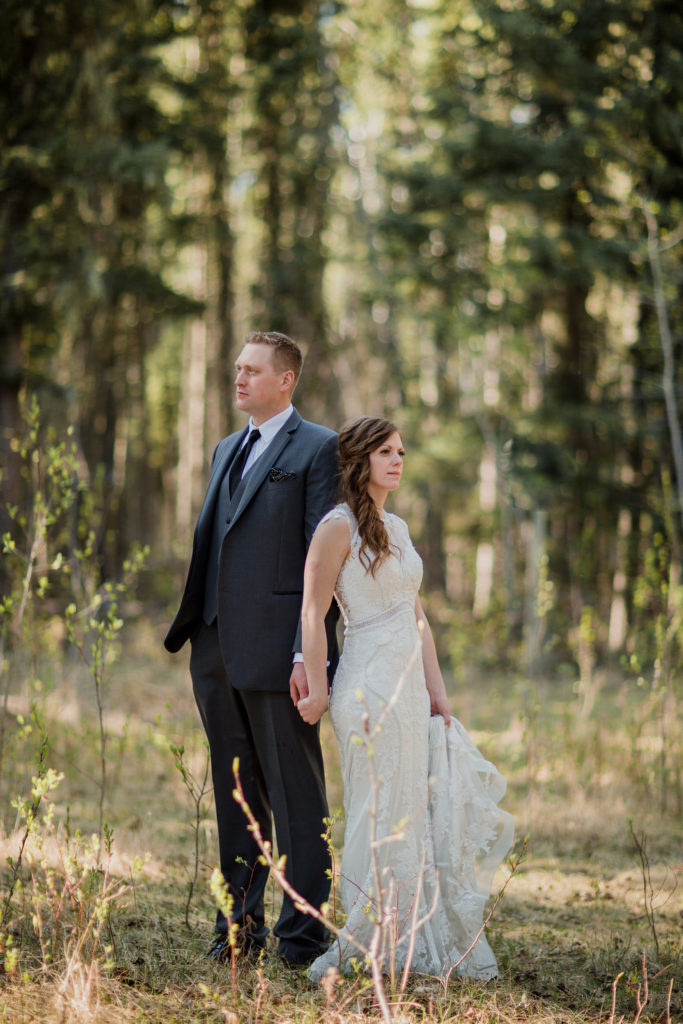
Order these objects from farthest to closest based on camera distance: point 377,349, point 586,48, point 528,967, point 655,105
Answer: point 377,349 → point 586,48 → point 655,105 → point 528,967

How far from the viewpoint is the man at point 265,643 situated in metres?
3.11

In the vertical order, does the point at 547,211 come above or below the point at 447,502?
above

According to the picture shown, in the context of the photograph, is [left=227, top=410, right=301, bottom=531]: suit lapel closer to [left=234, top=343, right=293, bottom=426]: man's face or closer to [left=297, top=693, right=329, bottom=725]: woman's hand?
[left=234, top=343, right=293, bottom=426]: man's face

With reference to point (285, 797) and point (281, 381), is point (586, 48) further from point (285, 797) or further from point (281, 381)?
point (285, 797)

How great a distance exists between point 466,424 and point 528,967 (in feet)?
25.5

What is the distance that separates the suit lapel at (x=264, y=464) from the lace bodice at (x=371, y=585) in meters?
0.30

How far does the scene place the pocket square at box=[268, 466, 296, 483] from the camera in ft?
10.4

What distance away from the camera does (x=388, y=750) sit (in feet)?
10.0

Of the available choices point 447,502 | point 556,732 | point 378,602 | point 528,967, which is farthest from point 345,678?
point 447,502

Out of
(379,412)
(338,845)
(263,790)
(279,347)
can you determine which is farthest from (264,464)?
(379,412)

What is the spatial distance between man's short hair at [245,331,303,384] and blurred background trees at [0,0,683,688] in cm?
333

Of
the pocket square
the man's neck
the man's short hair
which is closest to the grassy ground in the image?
the pocket square

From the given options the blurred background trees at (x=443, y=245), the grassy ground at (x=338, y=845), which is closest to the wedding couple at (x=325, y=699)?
the grassy ground at (x=338, y=845)

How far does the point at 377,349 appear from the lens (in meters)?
16.4
